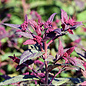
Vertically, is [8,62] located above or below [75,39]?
below

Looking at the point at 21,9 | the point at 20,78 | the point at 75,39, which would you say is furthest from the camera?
the point at 21,9

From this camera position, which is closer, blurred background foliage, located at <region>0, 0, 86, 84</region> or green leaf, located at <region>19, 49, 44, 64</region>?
green leaf, located at <region>19, 49, 44, 64</region>

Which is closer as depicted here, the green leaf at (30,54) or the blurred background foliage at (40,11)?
the green leaf at (30,54)

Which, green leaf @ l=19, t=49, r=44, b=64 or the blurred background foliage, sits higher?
the blurred background foliage

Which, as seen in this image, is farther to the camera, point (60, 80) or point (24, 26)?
point (60, 80)

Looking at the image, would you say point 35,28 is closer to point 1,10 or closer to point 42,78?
point 42,78

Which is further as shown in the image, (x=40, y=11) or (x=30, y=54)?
(x=40, y=11)

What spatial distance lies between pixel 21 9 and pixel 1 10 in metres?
0.37

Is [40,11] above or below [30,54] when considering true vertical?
above

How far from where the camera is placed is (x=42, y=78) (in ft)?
3.31

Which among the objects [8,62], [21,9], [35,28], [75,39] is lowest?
[8,62]

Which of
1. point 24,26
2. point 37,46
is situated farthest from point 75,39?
point 24,26

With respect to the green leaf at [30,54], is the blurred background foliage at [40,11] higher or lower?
higher

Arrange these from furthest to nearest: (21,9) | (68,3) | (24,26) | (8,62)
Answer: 1. (68,3)
2. (21,9)
3. (8,62)
4. (24,26)
